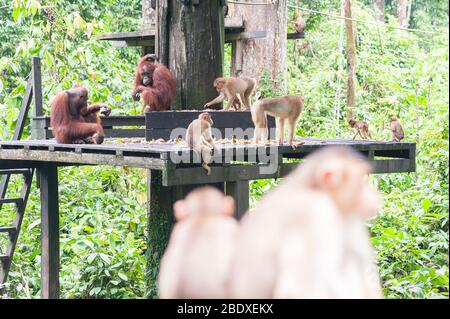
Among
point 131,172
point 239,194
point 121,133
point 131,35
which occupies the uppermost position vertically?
point 131,35

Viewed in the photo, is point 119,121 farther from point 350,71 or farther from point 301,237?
point 350,71

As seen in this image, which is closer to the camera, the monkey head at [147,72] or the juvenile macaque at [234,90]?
the juvenile macaque at [234,90]

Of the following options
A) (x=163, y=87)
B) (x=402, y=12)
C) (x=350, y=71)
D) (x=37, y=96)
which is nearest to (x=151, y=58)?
(x=163, y=87)

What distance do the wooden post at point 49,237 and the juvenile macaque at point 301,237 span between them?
14.6 feet

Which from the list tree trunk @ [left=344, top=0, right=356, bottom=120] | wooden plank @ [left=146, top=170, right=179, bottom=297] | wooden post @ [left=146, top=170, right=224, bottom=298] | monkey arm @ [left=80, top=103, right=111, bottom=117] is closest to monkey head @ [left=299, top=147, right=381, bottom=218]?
wooden post @ [left=146, top=170, right=224, bottom=298]

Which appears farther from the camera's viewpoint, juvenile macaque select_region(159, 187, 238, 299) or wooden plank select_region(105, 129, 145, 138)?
wooden plank select_region(105, 129, 145, 138)

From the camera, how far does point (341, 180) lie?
8.84ft

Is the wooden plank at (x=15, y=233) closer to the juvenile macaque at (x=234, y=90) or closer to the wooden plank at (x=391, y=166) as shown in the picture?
the juvenile macaque at (x=234, y=90)

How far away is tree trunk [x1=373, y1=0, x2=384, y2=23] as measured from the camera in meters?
18.3

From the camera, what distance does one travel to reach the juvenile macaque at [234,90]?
6.38 meters

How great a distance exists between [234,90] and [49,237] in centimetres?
197

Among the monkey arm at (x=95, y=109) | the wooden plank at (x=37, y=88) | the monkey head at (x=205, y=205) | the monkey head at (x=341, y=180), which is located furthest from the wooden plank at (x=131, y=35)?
the monkey head at (x=341, y=180)

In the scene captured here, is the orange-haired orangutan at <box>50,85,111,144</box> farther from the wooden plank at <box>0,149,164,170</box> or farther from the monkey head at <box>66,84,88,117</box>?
the wooden plank at <box>0,149,164,170</box>

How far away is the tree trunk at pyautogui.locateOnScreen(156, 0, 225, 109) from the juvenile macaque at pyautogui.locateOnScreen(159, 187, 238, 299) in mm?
3786
